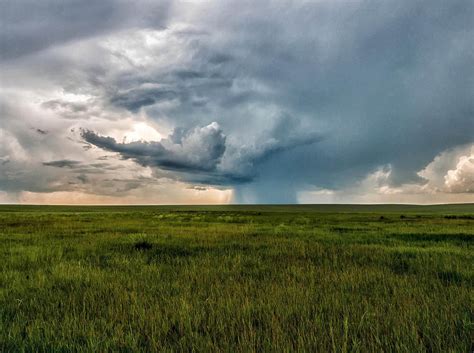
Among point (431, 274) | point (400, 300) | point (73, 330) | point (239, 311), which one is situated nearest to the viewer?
point (73, 330)

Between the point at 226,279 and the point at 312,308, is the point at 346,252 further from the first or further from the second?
the point at 312,308

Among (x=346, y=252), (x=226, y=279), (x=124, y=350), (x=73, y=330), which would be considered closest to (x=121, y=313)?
(x=73, y=330)

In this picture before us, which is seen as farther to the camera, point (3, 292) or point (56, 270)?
point (56, 270)

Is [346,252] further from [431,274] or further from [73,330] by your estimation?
[73,330]

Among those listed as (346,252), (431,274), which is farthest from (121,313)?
(346,252)

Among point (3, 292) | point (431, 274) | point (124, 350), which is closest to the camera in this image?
point (124, 350)

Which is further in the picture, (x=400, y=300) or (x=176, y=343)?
(x=400, y=300)

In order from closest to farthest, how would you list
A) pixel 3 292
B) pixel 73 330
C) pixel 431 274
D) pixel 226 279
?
pixel 73 330 → pixel 3 292 → pixel 226 279 → pixel 431 274

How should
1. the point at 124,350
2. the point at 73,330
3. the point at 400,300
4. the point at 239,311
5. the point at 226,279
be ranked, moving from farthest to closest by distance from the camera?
the point at 226,279 → the point at 400,300 → the point at 239,311 → the point at 73,330 → the point at 124,350

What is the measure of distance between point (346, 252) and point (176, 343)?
10232mm

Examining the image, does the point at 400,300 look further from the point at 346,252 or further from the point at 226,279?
the point at 346,252

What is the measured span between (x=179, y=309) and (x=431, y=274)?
7419 millimetres

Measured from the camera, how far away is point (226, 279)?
796 centimetres

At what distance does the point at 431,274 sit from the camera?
354 inches
